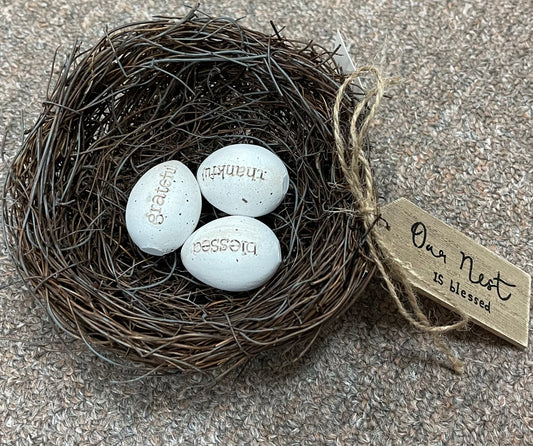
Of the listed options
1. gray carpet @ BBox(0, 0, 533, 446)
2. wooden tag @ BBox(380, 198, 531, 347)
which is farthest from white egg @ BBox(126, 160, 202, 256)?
wooden tag @ BBox(380, 198, 531, 347)

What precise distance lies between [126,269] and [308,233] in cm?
31

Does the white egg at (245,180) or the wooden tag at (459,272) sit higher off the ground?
the white egg at (245,180)

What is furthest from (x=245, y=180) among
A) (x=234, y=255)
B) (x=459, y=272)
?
(x=459, y=272)

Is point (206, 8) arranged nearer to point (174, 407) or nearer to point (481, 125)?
point (481, 125)

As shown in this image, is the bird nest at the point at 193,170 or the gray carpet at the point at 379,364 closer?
the bird nest at the point at 193,170

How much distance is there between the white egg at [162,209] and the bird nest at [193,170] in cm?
5

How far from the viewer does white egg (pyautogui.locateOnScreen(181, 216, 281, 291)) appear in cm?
80

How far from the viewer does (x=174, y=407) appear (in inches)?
34.2

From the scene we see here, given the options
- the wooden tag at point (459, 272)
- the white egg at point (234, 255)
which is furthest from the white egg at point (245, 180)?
the wooden tag at point (459, 272)

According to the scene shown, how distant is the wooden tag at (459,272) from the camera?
85 cm

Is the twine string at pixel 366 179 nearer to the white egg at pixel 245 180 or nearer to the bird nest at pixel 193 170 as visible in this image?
the bird nest at pixel 193 170

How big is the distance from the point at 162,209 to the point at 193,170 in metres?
0.16

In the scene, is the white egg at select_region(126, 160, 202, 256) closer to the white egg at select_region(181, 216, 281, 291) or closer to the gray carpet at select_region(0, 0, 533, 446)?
the white egg at select_region(181, 216, 281, 291)

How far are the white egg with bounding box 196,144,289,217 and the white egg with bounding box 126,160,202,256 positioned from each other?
0.04m
